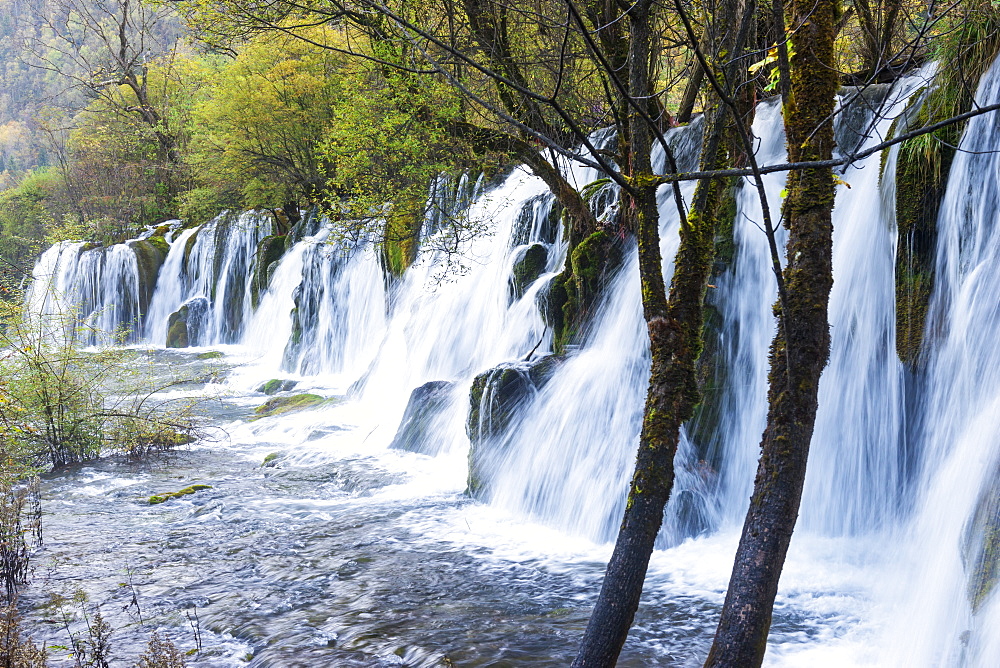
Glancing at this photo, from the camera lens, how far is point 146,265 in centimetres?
2802

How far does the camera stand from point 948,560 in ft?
15.9

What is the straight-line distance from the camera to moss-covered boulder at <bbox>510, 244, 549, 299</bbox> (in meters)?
11.5

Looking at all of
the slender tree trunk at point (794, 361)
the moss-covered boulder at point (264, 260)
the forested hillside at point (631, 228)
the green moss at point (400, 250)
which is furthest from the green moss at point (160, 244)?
the slender tree trunk at point (794, 361)

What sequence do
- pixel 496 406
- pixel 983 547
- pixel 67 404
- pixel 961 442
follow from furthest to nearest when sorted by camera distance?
pixel 67 404 < pixel 496 406 < pixel 961 442 < pixel 983 547

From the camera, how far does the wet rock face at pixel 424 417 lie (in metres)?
10.7

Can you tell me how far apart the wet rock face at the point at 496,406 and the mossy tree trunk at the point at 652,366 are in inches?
190

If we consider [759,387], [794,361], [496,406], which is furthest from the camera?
[496,406]

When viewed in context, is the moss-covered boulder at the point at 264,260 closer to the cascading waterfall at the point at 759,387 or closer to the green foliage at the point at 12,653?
the cascading waterfall at the point at 759,387

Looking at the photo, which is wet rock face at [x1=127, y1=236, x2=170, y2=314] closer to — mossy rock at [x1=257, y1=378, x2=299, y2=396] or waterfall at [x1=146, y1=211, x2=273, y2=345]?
waterfall at [x1=146, y1=211, x2=273, y2=345]

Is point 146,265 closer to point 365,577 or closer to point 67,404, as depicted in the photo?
point 67,404

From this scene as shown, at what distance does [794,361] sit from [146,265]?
1122 inches

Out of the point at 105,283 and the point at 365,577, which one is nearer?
the point at 365,577

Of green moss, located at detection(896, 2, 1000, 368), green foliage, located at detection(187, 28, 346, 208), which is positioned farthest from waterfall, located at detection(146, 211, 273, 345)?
green moss, located at detection(896, 2, 1000, 368)

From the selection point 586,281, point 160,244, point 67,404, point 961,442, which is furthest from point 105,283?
point 961,442
